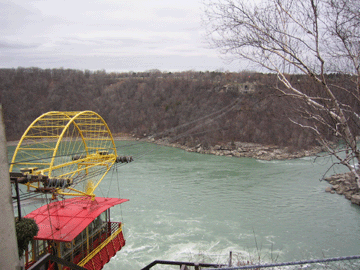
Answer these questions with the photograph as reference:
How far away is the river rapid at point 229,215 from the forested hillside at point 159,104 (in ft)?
34.6

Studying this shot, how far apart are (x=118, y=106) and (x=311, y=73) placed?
42897mm

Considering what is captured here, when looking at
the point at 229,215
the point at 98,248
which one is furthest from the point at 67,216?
the point at 229,215

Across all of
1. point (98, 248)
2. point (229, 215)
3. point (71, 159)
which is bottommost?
point (229, 215)

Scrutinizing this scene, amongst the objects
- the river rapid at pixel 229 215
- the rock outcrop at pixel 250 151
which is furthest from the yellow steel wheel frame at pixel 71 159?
the rock outcrop at pixel 250 151

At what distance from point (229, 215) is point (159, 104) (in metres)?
32.7

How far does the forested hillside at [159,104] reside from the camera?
31922 millimetres

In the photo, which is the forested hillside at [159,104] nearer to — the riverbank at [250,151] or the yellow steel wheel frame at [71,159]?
the riverbank at [250,151]

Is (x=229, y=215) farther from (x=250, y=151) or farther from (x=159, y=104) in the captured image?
(x=159, y=104)

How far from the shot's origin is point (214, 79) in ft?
146

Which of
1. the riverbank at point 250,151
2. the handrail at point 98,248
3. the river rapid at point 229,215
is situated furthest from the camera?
the riverbank at point 250,151

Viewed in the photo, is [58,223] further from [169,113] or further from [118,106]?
→ [118,106]

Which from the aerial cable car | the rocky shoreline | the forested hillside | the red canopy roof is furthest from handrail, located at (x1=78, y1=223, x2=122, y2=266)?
the forested hillside

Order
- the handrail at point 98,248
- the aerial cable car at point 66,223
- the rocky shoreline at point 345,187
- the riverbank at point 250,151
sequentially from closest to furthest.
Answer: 1. the aerial cable car at point 66,223
2. the handrail at point 98,248
3. the rocky shoreline at point 345,187
4. the riverbank at point 250,151

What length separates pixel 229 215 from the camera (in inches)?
485
